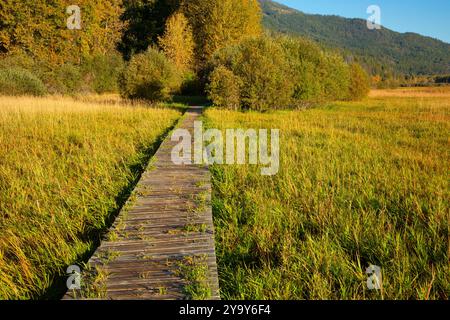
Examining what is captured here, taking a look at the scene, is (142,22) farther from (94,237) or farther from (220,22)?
(94,237)

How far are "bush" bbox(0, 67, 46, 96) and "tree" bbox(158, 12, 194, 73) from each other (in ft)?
38.2

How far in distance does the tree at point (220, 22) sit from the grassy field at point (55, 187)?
73.3ft

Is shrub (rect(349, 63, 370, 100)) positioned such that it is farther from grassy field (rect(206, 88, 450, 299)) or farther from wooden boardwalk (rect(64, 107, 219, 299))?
wooden boardwalk (rect(64, 107, 219, 299))

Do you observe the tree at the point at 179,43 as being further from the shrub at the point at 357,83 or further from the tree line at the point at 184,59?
the shrub at the point at 357,83

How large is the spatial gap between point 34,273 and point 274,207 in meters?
3.22

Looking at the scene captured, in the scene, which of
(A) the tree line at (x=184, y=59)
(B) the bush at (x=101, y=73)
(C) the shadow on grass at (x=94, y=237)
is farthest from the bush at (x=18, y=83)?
(C) the shadow on grass at (x=94, y=237)

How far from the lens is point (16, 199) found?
218 inches

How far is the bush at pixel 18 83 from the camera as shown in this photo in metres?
21.8

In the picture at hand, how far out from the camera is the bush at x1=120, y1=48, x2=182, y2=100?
72.2 feet

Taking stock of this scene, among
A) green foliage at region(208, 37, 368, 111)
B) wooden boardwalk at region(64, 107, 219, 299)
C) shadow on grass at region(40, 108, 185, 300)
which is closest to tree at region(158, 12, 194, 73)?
green foliage at region(208, 37, 368, 111)

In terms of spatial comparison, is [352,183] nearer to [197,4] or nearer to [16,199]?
[16,199]

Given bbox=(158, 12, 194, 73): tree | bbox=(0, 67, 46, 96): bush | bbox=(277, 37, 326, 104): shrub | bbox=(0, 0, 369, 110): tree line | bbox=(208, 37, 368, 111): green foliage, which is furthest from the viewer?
bbox=(158, 12, 194, 73): tree
